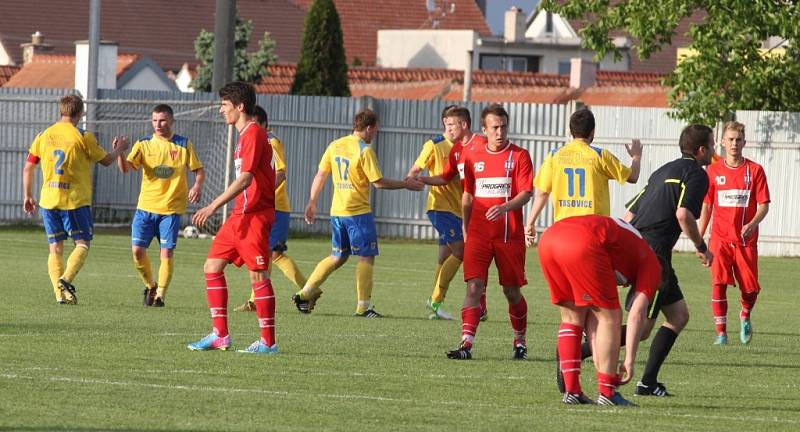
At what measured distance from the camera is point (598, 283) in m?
9.28

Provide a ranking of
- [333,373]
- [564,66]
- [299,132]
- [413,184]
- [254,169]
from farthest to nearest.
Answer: [564,66] < [299,132] < [413,184] < [254,169] < [333,373]

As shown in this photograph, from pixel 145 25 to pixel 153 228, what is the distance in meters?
47.1

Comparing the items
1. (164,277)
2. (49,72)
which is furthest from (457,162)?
(49,72)

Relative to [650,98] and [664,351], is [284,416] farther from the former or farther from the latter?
[650,98]

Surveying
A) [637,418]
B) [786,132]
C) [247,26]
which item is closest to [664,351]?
[637,418]

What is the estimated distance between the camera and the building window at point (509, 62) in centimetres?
6862

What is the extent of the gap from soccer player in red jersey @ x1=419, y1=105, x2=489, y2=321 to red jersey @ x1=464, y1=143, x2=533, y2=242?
0.66ft

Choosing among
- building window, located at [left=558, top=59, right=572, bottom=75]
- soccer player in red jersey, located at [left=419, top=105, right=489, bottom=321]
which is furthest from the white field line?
building window, located at [left=558, top=59, right=572, bottom=75]

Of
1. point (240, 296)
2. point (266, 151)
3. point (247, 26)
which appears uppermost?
point (247, 26)

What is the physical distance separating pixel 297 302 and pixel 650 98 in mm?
27802

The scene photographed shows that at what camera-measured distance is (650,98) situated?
139ft

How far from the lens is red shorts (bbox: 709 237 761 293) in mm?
14531

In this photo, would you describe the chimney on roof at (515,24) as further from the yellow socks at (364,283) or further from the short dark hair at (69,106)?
the yellow socks at (364,283)

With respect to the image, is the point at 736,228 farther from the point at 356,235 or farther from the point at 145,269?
the point at 145,269
